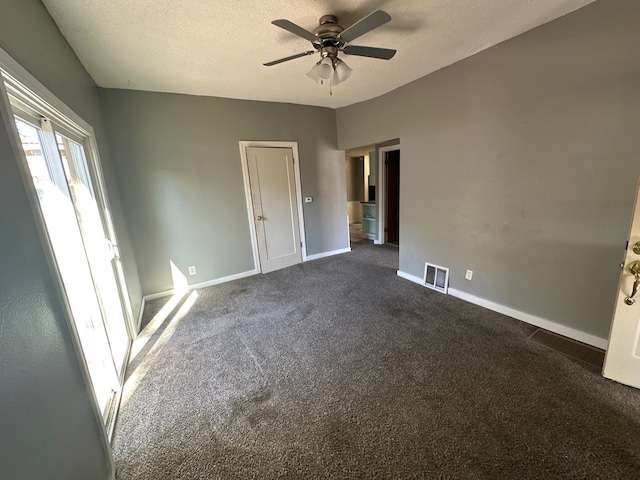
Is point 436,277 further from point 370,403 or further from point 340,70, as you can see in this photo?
point 340,70

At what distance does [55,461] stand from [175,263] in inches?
113

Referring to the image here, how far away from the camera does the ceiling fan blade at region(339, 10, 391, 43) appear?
1488mm

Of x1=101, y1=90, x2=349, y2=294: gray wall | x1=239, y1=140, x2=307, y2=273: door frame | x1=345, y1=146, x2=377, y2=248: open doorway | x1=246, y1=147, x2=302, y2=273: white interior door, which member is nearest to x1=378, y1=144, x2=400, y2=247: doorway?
x1=345, y1=146, x2=377, y2=248: open doorway

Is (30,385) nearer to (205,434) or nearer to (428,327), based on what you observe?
(205,434)

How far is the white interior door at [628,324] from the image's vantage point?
155cm

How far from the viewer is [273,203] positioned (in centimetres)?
410

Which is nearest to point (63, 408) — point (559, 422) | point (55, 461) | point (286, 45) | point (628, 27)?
point (55, 461)

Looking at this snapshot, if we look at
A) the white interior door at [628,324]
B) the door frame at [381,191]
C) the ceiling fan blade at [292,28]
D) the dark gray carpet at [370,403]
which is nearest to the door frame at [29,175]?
the dark gray carpet at [370,403]

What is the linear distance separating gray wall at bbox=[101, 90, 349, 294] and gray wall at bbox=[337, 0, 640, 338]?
2.12 m

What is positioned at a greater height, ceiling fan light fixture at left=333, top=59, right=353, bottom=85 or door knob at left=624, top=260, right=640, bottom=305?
ceiling fan light fixture at left=333, top=59, right=353, bottom=85

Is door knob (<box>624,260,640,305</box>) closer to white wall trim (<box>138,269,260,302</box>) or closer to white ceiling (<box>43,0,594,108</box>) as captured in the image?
A: white ceiling (<box>43,0,594,108</box>)

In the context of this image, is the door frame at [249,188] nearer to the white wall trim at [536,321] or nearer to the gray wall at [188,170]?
the gray wall at [188,170]

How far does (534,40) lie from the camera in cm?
208

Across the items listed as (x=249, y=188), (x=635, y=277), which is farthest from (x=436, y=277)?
(x=249, y=188)
